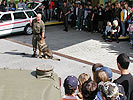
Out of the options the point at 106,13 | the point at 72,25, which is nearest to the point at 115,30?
the point at 106,13

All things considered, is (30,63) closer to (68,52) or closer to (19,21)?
(68,52)

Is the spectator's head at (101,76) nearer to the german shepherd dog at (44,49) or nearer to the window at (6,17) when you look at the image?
the german shepherd dog at (44,49)

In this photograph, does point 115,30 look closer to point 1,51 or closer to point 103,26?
point 103,26

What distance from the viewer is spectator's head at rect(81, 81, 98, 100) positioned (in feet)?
12.9

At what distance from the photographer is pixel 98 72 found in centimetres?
438

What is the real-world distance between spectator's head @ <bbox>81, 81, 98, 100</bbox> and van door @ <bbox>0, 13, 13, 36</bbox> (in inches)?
417

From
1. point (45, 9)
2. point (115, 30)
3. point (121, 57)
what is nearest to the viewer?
point (121, 57)

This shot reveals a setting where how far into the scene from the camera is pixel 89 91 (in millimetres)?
3938

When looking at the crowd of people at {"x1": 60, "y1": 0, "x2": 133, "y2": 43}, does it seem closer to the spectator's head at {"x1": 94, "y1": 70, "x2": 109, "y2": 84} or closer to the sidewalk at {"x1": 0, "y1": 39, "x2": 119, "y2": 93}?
the sidewalk at {"x1": 0, "y1": 39, "x2": 119, "y2": 93}

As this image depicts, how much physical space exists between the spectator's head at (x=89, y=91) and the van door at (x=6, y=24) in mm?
10584

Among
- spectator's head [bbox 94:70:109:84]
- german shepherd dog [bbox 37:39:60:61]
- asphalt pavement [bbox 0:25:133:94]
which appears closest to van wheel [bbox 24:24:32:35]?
asphalt pavement [bbox 0:25:133:94]

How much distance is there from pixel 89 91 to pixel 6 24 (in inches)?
425

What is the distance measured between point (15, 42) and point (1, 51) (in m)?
1.98

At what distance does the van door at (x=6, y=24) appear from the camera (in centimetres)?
1362
